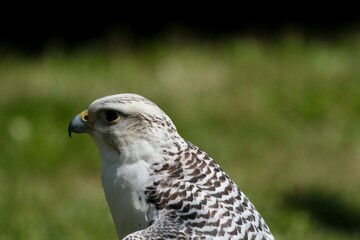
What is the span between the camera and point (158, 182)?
447cm

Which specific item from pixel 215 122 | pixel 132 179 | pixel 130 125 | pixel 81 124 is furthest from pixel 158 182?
pixel 215 122

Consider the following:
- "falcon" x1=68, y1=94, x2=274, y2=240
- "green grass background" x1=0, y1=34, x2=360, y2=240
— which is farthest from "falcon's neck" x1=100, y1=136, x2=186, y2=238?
"green grass background" x1=0, y1=34, x2=360, y2=240

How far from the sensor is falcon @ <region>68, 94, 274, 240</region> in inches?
170

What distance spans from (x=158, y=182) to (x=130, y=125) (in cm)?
31

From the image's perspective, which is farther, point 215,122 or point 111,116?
point 215,122

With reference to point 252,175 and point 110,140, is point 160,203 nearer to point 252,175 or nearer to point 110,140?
point 110,140

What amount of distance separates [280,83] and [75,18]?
298 centimetres

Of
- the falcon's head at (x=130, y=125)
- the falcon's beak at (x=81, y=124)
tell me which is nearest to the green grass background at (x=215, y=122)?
the falcon's beak at (x=81, y=124)

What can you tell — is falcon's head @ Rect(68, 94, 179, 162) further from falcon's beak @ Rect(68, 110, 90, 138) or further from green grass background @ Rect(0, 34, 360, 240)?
green grass background @ Rect(0, 34, 360, 240)

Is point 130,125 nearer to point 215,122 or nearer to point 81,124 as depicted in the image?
point 81,124

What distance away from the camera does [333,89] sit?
335 inches

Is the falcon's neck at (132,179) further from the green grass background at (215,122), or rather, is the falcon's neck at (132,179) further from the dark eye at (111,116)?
the green grass background at (215,122)

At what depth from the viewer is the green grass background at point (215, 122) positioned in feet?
22.2

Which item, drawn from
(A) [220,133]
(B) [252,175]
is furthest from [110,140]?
(A) [220,133]
